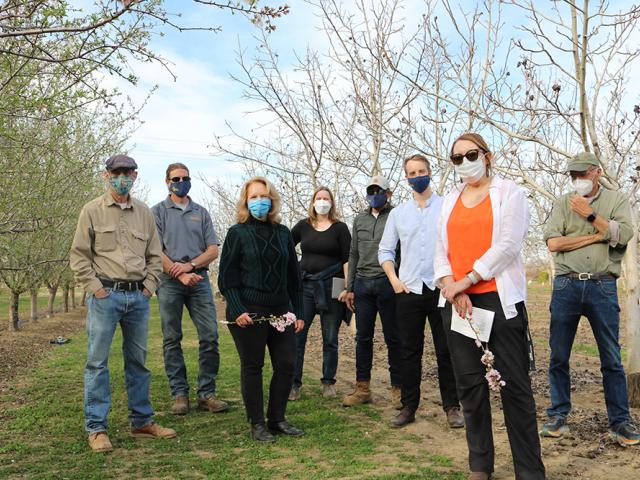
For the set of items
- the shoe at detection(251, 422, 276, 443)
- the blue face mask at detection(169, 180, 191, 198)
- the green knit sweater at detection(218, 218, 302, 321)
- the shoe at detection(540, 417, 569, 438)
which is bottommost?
the shoe at detection(251, 422, 276, 443)

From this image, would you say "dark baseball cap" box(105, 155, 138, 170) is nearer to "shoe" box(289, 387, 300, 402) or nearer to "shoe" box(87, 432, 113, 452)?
"shoe" box(87, 432, 113, 452)

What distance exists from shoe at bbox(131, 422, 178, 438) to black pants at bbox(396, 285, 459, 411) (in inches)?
79.8

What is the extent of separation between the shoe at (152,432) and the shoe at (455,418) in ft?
7.61

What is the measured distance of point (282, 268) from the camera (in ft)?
16.7

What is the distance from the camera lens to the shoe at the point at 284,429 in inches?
197

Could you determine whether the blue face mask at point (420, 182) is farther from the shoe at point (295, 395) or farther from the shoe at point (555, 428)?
the shoe at point (295, 395)

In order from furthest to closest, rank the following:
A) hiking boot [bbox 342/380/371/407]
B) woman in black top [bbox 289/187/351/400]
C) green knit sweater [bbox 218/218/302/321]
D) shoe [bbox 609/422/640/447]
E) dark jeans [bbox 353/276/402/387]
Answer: woman in black top [bbox 289/187/351/400] → hiking boot [bbox 342/380/371/407] → dark jeans [bbox 353/276/402/387] → green knit sweater [bbox 218/218/302/321] → shoe [bbox 609/422/640/447]

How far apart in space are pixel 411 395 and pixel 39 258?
45.3 ft

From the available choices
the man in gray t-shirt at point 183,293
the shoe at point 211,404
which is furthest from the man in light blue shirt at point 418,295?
the man in gray t-shirt at point 183,293

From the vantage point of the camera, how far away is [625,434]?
14.8ft

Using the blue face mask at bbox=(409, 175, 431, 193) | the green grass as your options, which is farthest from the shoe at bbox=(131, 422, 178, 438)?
the blue face mask at bbox=(409, 175, 431, 193)

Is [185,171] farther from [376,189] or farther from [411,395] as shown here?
[411,395]

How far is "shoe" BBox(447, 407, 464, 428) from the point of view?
16.9 ft

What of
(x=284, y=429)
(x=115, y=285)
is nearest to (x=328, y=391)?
(x=284, y=429)
